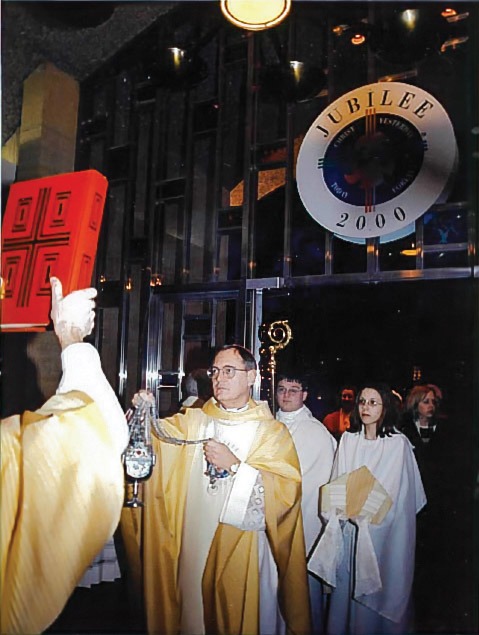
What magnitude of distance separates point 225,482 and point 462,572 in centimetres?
78

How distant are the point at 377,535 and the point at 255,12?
5.80ft

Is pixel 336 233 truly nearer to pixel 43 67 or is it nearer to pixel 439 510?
pixel 439 510

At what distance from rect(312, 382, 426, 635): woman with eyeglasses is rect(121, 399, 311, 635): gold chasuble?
0.42 feet

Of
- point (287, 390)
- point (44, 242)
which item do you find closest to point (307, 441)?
point (287, 390)

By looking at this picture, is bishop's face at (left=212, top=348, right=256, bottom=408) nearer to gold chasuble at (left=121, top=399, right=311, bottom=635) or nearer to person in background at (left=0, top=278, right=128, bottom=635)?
gold chasuble at (left=121, top=399, right=311, bottom=635)

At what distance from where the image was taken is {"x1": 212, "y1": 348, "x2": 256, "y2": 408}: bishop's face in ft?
6.79

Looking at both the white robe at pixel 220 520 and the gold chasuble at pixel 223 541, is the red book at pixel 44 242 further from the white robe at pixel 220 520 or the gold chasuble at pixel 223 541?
the white robe at pixel 220 520

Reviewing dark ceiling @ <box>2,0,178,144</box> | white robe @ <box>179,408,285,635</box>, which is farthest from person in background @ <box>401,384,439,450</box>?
dark ceiling @ <box>2,0,178,144</box>


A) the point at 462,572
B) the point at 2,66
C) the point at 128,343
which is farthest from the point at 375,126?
the point at 462,572

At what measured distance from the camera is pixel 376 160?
2115 millimetres

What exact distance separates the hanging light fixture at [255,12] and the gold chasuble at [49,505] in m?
1.38

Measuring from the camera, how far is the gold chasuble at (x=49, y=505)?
5.95 feet

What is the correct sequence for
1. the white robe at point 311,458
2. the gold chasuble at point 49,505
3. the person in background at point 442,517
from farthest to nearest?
1. the white robe at point 311,458
2. the person in background at point 442,517
3. the gold chasuble at point 49,505

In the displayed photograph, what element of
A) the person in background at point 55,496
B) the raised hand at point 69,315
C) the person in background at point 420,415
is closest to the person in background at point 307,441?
the person in background at point 420,415
